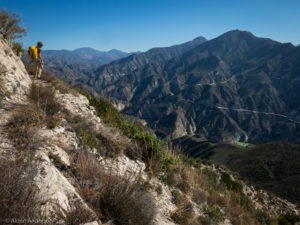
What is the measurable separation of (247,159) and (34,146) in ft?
228

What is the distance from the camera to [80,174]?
4449 millimetres

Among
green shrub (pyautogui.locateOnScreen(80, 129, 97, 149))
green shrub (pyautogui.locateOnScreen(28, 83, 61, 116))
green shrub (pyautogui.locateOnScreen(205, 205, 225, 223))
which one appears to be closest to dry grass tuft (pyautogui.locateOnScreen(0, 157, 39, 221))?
green shrub (pyautogui.locateOnScreen(80, 129, 97, 149))

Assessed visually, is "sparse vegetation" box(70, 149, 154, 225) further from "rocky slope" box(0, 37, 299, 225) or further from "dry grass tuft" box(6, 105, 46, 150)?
"dry grass tuft" box(6, 105, 46, 150)

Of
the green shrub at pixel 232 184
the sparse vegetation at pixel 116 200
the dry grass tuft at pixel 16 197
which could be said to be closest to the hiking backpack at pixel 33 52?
the sparse vegetation at pixel 116 200

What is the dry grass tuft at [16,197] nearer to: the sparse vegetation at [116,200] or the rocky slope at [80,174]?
the rocky slope at [80,174]

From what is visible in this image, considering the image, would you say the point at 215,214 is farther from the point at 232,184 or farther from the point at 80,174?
the point at 232,184

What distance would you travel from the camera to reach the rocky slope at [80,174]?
298cm

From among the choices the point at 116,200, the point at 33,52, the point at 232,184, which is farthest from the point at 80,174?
the point at 232,184

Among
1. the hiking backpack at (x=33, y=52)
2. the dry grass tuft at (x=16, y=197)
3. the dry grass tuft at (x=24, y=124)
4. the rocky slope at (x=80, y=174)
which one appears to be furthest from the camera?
the hiking backpack at (x=33, y=52)

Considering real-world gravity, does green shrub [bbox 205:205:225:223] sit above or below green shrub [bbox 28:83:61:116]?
below

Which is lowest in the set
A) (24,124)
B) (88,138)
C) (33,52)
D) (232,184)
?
(232,184)

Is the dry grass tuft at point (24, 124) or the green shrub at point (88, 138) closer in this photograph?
the dry grass tuft at point (24, 124)

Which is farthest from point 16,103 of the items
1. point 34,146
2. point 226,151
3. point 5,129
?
point 226,151

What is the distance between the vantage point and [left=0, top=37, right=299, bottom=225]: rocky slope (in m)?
2.98
